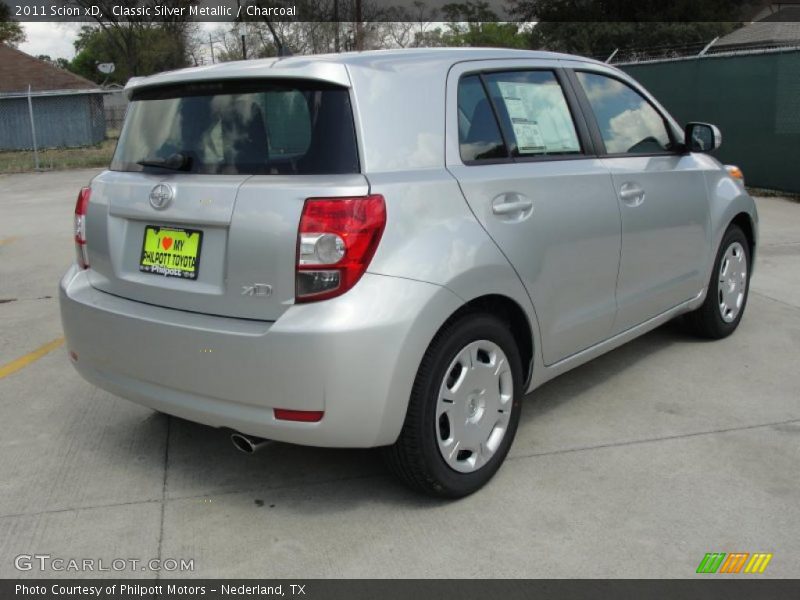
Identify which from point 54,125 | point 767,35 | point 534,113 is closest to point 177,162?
point 534,113

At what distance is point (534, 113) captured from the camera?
373 cm

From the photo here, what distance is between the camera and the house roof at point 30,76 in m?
34.0

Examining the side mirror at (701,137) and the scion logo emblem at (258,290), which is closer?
the scion logo emblem at (258,290)

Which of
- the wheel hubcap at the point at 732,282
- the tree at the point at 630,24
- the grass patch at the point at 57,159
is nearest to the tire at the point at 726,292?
the wheel hubcap at the point at 732,282

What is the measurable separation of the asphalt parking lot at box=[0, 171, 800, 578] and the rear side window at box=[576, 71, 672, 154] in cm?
132

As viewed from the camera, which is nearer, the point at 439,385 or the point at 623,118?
the point at 439,385

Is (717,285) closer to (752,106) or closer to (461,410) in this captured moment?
(461,410)

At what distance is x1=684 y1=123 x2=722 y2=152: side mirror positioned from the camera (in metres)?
4.68

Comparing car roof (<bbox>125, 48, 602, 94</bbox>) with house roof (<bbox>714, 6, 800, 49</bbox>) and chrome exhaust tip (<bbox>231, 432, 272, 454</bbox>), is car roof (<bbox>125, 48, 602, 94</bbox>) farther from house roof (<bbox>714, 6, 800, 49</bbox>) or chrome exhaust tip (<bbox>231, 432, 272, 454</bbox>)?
house roof (<bbox>714, 6, 800, 49</bbox>)

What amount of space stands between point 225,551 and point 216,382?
0.62m

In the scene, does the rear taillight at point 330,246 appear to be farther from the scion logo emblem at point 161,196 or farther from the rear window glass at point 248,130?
the scion logo emblem at point 161,196

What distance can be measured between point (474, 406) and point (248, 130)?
4.60 feet

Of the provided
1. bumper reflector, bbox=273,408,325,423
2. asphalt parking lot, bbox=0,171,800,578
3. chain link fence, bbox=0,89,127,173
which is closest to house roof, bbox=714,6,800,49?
chain link fence, bbox=0,89,127,173

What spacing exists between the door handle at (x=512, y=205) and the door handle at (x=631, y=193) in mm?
822
